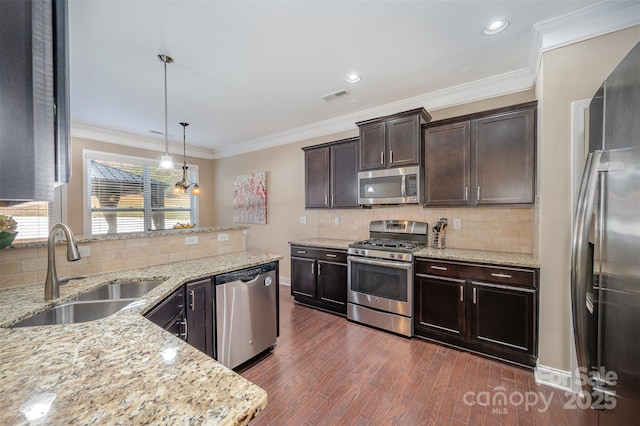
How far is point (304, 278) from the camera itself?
3.75 meters

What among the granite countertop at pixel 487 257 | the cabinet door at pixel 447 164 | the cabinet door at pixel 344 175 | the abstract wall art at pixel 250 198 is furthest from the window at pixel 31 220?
the cabinet door at pixel 447 164

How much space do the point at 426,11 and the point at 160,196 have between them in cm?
532

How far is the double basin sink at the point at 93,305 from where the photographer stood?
1343 mm

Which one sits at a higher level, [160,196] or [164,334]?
[160,196]

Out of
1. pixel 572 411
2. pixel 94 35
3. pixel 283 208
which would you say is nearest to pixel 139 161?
pixel 283 208

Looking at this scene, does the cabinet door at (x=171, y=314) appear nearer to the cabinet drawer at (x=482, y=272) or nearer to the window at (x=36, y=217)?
the cabinet drawer at (x=482, y=272)

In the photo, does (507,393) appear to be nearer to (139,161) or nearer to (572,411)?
(572,411)

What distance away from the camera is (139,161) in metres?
4.91

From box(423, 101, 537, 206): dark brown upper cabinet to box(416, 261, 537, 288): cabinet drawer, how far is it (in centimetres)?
66

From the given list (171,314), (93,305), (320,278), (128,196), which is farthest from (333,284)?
(128,196)

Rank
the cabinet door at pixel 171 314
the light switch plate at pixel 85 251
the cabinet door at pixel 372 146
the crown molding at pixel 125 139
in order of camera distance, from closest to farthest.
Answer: the cabinet door at pixel 171 314 < the light switch plate at pixel 85 251 < the cabinet door at pixel 372 146 < the crown molding at pixel 125 139

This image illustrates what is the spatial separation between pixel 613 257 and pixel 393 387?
1.71 metres

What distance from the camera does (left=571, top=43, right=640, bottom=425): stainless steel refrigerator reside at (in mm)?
807

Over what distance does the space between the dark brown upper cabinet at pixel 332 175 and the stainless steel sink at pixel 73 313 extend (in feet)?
8.87
